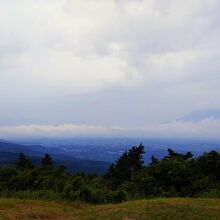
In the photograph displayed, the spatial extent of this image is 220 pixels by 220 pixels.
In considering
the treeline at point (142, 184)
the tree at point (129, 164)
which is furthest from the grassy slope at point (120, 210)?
the tree at point (129, 164)

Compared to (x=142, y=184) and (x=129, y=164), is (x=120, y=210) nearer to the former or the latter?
(x=142, y=184)

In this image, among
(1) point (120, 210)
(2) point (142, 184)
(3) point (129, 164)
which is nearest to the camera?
(1) point (120, 210)

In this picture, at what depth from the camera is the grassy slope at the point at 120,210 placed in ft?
45.5

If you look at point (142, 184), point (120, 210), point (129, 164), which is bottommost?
point (120, 210)

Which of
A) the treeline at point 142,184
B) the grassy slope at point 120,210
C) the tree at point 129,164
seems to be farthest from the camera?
the tree at point 129,164

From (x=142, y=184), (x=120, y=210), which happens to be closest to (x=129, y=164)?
(x=142, y=184)

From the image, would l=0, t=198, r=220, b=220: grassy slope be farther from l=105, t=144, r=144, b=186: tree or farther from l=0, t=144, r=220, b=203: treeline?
l=105, t=144, r=144, b=186: tree

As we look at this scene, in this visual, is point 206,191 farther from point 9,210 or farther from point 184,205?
point 9,210

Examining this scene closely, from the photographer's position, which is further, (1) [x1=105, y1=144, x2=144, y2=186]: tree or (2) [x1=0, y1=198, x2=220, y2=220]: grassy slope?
(1) [x1=105, y1=144, x2=144, y2=186]: tree

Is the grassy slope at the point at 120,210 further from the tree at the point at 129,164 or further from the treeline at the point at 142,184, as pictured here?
the tree at the point at 129,164

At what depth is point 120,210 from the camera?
14445 millimetres

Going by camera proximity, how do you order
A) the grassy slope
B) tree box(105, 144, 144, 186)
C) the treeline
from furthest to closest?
tree box(105, 144, 144, 186) → the treeline → the grassy slope

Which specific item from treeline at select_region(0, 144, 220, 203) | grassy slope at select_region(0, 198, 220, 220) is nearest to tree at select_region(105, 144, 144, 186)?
treeline at select_region(0, 144, 220, 203)

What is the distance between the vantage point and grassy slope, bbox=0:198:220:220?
13859 millimetres
